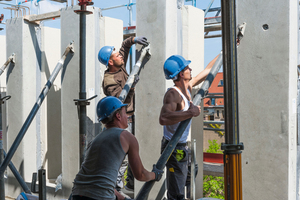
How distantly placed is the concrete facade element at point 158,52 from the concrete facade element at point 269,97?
35.9 inches

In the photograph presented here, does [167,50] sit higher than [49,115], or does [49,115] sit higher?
[167,50]

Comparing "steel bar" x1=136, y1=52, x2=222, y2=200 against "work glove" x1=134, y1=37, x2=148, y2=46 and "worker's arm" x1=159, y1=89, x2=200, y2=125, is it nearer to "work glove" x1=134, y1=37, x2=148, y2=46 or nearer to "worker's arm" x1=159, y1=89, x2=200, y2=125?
"worker's arm" x1=159, y1=89, x2=200, y2=125

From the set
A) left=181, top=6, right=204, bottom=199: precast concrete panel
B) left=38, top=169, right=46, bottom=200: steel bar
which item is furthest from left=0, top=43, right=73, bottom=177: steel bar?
left=181, top=6, right=204, bottom=199: precast concrete panel

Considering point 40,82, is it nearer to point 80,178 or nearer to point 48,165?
point 48,165

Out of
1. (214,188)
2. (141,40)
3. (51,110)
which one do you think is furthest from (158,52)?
(51,110)

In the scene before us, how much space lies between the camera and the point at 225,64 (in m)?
1.90

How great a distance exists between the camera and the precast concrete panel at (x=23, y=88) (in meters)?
6.20

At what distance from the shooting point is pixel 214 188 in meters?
5.45

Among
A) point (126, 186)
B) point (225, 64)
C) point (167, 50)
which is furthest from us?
point (126, 186)

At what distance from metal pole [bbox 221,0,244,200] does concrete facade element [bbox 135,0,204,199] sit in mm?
2551

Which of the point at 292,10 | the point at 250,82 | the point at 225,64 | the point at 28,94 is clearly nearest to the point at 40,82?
the point at 28,94

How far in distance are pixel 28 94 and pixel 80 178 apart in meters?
4.11

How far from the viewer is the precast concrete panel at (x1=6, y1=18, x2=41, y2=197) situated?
6.20 meters

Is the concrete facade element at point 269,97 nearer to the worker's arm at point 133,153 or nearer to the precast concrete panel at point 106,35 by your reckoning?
the worker's arm at point 133,153
